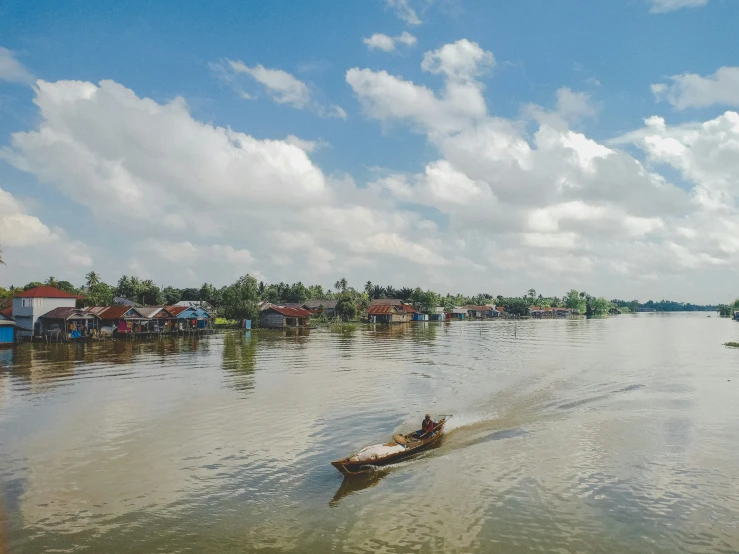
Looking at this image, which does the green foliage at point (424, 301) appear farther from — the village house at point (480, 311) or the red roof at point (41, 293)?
the red roof at point (41, 293)

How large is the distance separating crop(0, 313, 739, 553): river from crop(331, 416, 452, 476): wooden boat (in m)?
0.47

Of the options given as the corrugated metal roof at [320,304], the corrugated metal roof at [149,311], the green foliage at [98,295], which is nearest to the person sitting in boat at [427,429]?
the corrugated metal roof at [149,311]

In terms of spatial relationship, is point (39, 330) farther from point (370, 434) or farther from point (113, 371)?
point (370, 434)

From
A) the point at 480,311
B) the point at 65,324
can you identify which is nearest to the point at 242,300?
the point at 65,324

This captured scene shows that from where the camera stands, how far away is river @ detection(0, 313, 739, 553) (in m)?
14.3

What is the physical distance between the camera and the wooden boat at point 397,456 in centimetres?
1788

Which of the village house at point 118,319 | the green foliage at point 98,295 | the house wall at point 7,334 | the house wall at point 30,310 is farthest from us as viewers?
the green foliage at point 98,295

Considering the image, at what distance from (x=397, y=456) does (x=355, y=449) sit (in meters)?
2.34

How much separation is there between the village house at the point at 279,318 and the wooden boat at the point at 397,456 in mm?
84828

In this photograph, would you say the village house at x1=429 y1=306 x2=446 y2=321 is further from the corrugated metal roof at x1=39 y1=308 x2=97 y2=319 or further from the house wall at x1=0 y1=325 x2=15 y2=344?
the house wall at x1=0 y1=325 x2=15 y2=344

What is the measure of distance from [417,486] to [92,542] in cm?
1035

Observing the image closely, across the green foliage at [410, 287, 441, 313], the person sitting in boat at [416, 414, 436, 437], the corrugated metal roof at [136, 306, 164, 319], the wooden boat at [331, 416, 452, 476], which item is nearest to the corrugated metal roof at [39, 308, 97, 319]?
the corrugated metal roof at [136, 306, 164, 319]

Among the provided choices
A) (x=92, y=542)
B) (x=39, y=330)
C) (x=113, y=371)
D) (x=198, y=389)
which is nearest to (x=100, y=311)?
(x=39, y=330)

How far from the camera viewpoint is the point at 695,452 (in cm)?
2130
